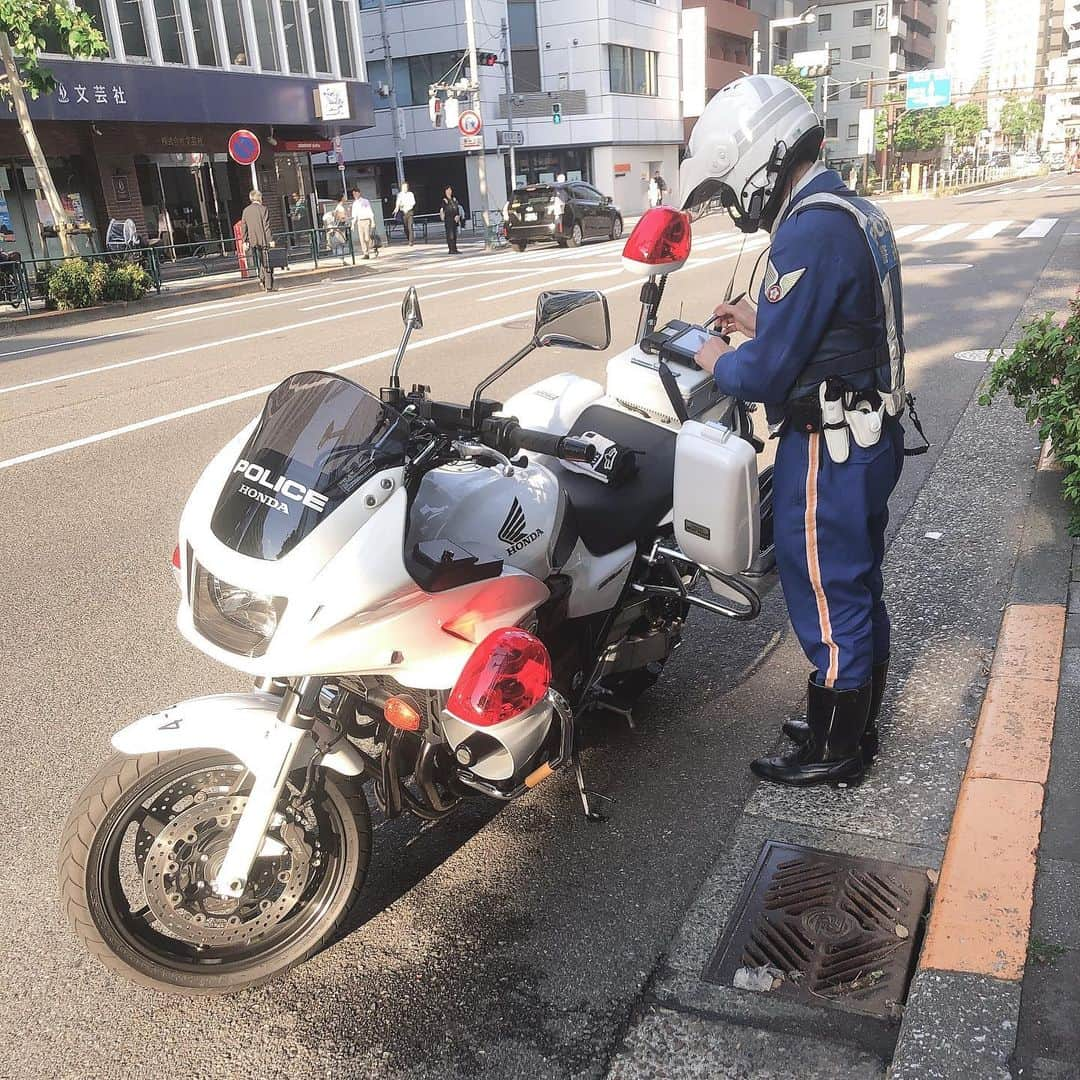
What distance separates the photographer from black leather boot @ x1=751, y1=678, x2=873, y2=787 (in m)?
3.11

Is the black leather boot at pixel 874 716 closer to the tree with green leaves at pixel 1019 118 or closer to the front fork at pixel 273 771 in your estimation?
the front fork at pixel 273 771

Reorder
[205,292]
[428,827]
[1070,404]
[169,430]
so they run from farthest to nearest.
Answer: [205,292] → [169,430] → [1070,404] → [428,827]

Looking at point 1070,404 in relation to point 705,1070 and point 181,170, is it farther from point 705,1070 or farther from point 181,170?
point 181,170

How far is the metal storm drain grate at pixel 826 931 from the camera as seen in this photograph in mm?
2451

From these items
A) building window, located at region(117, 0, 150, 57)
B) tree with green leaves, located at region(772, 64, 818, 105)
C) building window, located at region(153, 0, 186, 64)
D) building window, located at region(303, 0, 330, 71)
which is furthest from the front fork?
tree with green leaves, located at region(772, 64, 818, 105)

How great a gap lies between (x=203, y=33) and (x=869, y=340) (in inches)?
1232

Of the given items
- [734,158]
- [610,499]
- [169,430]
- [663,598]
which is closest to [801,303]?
[734,158]

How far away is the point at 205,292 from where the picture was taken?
20953mm

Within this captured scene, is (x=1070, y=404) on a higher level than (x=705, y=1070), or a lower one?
higher

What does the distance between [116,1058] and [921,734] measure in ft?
Answer: 8.24

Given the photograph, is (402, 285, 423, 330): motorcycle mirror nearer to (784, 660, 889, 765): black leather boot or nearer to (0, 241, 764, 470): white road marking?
(784, 660, 889, 765): black leather boot

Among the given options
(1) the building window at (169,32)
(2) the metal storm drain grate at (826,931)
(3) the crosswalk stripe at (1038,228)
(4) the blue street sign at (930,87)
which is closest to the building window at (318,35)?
(1) the building window at (169,32)

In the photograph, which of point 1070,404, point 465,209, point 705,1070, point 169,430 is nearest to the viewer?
point 705,1070

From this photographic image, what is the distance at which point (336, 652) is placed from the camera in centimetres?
217
